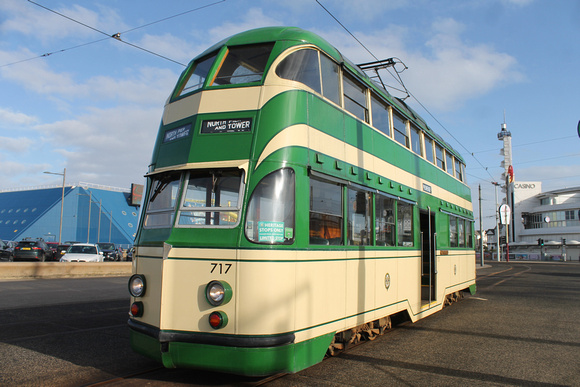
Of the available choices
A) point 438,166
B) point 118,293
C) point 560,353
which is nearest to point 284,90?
point 560,353

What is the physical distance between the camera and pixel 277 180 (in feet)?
16.7

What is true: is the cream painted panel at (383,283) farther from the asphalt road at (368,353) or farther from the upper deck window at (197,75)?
the upper deck window at (197,75)

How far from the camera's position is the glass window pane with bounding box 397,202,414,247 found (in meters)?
8.15

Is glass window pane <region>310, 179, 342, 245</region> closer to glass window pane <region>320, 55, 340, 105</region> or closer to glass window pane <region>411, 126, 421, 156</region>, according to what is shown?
glass window pane <region>320, 55, 340, 105</region>

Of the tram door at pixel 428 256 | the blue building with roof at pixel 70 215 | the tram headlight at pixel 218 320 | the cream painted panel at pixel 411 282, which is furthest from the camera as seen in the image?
the blue building with roof at pixel 70 215

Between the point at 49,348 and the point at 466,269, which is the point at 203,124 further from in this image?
the point at 466,269

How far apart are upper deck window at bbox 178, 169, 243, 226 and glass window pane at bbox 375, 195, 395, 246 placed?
2856mm

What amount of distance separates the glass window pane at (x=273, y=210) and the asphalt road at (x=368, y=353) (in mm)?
1694

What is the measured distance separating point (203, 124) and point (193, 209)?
3.30 ft

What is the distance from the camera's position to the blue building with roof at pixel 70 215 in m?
64.4

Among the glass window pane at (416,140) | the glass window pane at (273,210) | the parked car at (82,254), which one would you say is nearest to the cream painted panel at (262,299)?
the glass window pane at (273,210)

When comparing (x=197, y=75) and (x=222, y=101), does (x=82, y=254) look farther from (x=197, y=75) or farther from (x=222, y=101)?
(x=222, y=101)

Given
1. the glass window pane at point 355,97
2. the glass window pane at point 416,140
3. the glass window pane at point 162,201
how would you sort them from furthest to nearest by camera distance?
the glass window pane at point 416,140, the glass window pane at point 355,97, the glass window pane at point 162,201

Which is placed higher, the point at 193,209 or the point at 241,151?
the point at 241,151
